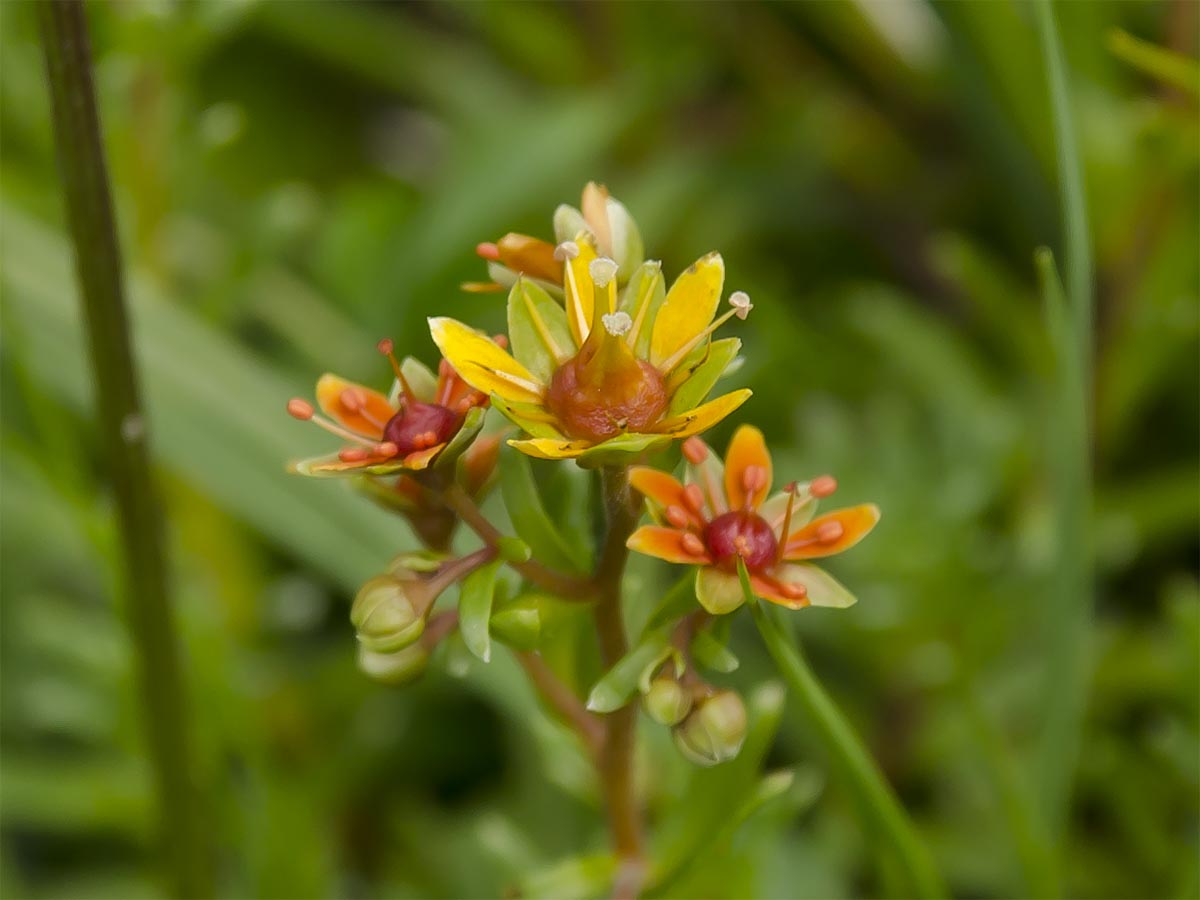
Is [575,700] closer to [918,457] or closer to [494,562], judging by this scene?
[494,562]

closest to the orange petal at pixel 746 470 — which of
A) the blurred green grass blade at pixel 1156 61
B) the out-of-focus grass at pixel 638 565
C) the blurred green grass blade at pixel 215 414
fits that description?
the out-of-focus grass at pixel 638 565

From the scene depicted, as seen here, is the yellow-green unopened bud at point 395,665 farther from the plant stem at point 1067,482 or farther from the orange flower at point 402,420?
the plant stem at point 1067,482

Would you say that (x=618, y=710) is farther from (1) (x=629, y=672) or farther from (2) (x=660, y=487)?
(2) (x=660, y=487)

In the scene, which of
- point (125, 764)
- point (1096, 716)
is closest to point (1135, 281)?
point (1096, 716)

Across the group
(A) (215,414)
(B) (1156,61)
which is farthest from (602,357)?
(A) (215,414)

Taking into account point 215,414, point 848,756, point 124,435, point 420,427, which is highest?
point 215,414
